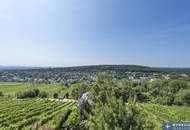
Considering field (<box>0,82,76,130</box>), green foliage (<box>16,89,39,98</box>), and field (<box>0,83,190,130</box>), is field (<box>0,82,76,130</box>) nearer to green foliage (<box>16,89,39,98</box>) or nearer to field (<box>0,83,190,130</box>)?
field (<box>0,83,190,130</box>)

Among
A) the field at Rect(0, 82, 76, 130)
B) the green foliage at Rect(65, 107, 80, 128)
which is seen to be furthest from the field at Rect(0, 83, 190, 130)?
the green foliage at Rect(65, 107, 80, 128)

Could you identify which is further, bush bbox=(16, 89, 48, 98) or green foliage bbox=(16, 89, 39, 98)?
bush bbox=(16, 89, 48, 98)

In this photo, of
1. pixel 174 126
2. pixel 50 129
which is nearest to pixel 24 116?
pixel 50 129

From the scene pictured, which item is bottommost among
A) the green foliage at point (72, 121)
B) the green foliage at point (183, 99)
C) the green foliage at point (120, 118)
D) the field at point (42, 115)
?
the green foliage at point (183, 99)

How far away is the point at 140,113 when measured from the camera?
14.0m

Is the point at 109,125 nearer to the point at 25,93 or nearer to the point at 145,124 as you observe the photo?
the point at 145,124

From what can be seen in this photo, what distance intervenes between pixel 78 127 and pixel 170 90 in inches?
3980

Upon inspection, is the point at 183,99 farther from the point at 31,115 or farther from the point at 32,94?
the point at 31,115

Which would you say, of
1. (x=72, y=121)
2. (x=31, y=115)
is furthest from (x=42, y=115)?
(x=72, y=121)

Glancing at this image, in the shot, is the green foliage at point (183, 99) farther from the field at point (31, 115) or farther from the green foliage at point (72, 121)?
the green foliage at point (72, 121)

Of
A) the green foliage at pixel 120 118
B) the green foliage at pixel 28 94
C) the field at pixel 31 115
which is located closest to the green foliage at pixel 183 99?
the field at pixel 31 115

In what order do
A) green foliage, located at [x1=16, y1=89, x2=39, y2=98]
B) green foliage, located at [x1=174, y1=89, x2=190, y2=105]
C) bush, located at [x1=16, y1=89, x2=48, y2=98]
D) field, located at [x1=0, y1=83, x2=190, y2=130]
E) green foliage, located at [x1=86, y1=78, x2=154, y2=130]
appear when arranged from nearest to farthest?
green foliage, located at [x1=86, y1=78, x2=154, y2=130] → field, located at [x1=0, y1=83, x2=190, y2=130] → green foliage, located at [x1=174, y1=89, x2=190, y2=105] → green foliage, located at [x1=16, y1=89, x2=39, y2=98] → bush, located at [x1=16, y1=89, x2=48, y2=98]

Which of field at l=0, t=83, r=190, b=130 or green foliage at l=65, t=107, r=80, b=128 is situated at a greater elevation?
green foliage at l=65, t=107, r=80, b=128

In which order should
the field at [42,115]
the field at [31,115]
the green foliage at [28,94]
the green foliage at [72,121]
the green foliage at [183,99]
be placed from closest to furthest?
the green foliage at [72,121] < the field at [42,115] < the field at [31,115] < the green foliage at [183,99] < the green foliage at [28,94]
